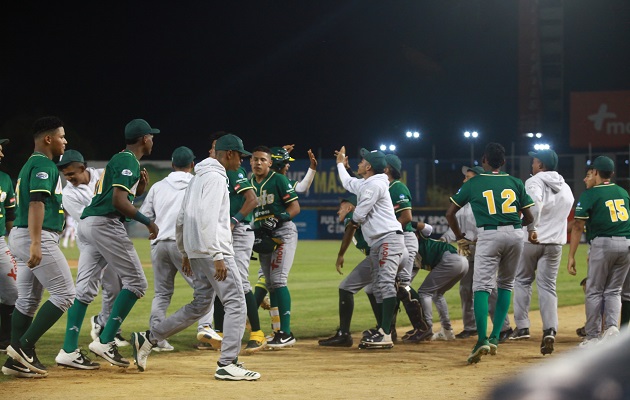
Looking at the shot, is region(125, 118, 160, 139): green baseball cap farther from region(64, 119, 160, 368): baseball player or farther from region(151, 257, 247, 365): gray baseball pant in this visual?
region(151, 257, 247, 365): gray baseball pant

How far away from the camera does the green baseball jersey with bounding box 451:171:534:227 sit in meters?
8.80

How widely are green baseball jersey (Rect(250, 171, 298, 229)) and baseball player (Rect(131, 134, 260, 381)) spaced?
2.36 meters

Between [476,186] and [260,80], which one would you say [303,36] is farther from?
[476,186]

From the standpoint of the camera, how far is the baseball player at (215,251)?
286 inches

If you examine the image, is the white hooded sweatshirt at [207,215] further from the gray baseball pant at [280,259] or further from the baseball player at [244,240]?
the gray baseball pant at [280,259]

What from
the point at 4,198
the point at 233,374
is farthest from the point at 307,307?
the point at 233,374

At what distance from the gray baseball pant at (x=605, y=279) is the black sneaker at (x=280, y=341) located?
3189 millimetres

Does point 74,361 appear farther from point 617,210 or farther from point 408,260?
point 617,210

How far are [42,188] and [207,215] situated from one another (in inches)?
56.2

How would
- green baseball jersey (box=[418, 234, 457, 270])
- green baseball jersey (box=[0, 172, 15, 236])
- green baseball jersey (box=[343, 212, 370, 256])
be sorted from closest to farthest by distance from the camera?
green baseball jersey (box=[0, 172, 15, 236]), green baseball jersey (box=[343, 212, 370, 256]), green baseball jersey (box=[418, 234, 457, 270])

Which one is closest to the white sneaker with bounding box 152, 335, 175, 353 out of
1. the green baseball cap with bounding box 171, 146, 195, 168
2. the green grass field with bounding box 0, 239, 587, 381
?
the green grass field with bounding box 0, 239, 587, 381

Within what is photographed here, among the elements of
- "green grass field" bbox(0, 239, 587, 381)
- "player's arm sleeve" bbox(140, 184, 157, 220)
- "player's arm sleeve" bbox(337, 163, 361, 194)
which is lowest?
"green grass field" bbox(0, 239, 587, 381)

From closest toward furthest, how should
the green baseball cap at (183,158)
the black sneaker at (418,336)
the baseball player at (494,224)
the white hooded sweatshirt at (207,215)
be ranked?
the white hooded sweatshirt at (207,215), the baseball player at (494,224), the green baseball cap at (183,158), the black sneaker at (418,336)

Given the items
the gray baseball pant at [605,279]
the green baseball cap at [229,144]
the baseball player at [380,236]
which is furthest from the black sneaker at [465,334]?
the green baseball cap at [229,144]
